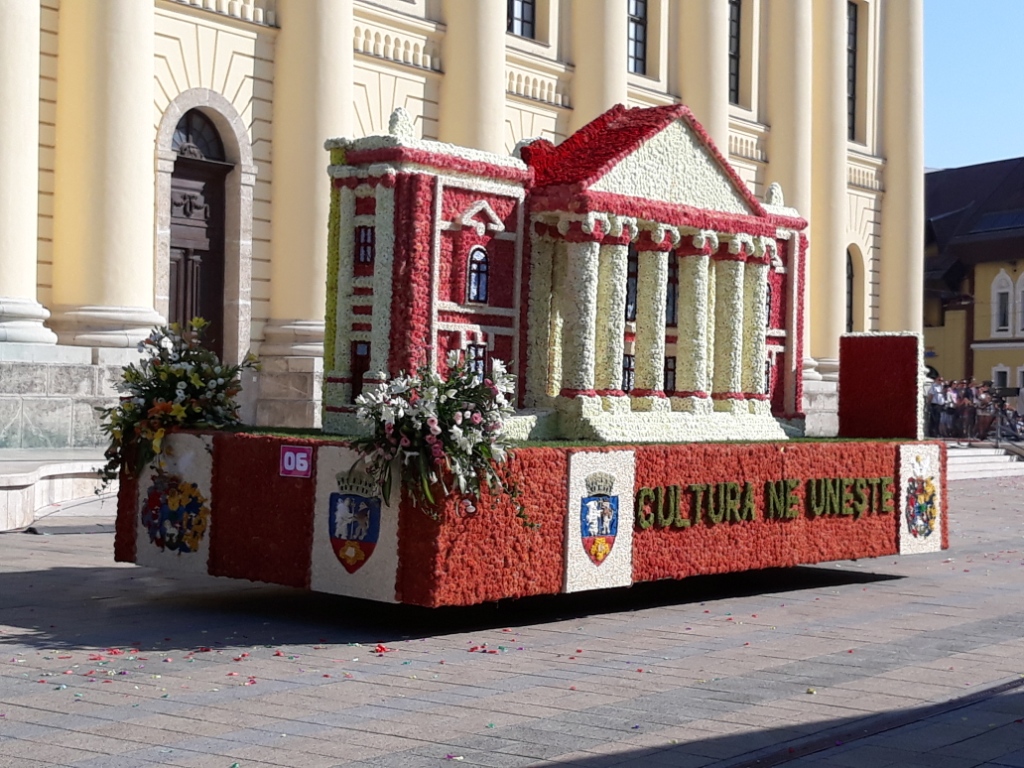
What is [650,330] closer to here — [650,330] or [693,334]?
[650,330]

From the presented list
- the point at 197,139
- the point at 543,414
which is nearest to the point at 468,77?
the point at 197,139

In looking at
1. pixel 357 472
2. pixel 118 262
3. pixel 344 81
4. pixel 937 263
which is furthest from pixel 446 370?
pixel 937 263

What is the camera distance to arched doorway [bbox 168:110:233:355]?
24312 millimetres

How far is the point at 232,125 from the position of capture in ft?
81.1

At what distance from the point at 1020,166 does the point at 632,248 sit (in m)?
57.1

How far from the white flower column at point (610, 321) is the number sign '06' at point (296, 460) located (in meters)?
3.03

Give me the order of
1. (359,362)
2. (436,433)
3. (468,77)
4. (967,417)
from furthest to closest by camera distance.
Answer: (967,417) → (468,77) → (359,362) → (436,433)

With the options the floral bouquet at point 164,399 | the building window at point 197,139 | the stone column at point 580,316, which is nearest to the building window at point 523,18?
the building window at point 197,139

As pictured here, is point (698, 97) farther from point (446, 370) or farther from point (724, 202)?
point (446, 370)

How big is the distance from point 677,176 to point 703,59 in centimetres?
2115

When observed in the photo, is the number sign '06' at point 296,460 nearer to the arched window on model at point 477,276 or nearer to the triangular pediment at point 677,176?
the arched window on model at point 477,276

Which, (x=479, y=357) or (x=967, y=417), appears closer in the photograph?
(x=479, y=357)

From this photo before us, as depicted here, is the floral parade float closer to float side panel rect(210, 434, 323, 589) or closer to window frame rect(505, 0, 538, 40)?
float side panel rect(210, 434, 323, 589)

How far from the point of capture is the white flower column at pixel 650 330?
14164 millimetres
